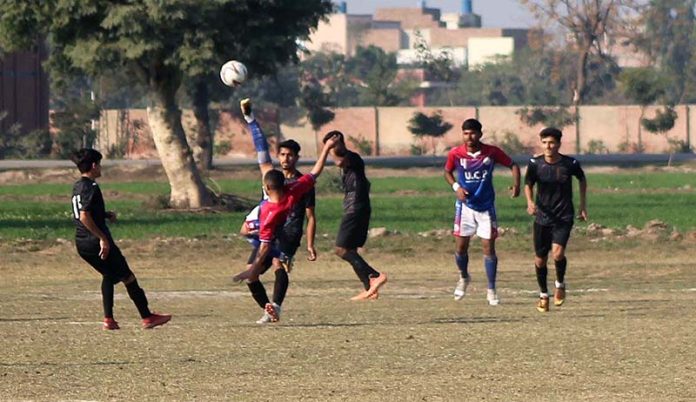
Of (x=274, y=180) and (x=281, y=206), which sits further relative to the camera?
(x=281, y=206)

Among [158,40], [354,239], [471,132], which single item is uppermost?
[158,40]

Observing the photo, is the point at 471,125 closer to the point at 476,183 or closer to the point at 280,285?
the point at 476,183

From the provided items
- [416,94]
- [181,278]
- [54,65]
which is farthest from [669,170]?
[416,94]

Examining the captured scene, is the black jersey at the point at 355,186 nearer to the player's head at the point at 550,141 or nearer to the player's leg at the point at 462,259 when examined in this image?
the player's leg at the point at 462,259

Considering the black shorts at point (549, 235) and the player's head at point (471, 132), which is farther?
the player's head at point (471, 132)

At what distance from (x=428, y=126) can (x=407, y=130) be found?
6.93 ft

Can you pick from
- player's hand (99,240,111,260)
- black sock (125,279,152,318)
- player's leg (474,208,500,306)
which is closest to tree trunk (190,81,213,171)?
player's leg (474,208,500,306)

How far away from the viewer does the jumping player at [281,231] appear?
16219mm

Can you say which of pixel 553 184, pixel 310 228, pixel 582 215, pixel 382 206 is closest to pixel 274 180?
pixel 310 228

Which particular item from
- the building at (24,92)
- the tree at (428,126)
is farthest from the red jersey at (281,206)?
the tree at (428,126)

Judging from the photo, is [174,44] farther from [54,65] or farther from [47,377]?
[47,377]

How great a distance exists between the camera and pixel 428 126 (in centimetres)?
8288

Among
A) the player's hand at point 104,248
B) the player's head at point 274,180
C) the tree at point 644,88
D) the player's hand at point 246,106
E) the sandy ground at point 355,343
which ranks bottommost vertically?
the sandy ground at point 355,343

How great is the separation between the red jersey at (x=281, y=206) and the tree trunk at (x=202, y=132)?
45565mm
